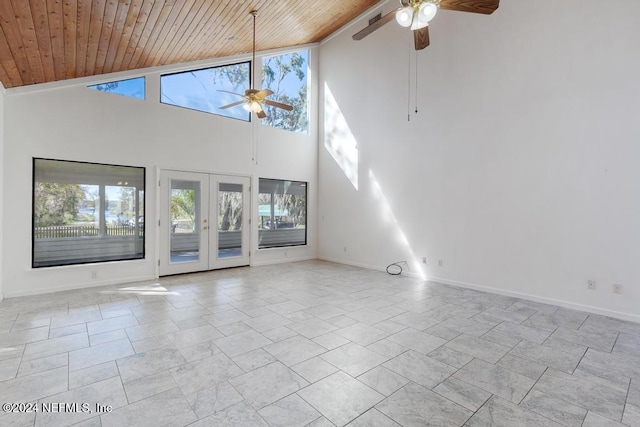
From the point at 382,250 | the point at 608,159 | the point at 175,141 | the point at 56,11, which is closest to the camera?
the point at 56,11

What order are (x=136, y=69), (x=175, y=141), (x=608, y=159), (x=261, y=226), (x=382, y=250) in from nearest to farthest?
1. (x=608, y=159)
2. (x=136, y=69)
3. (x=175, y=141)
4. (x=382, y=250)
5. (x=261, y=226)

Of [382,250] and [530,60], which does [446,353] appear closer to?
[382,250]

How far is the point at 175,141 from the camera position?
20.2 feet

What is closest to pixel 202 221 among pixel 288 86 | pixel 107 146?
pixel 107 146

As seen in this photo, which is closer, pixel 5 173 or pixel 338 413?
pixel 338 413

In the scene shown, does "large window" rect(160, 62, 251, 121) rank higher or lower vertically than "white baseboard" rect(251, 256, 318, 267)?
higher

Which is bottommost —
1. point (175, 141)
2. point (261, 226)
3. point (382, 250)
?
point (382, 250)

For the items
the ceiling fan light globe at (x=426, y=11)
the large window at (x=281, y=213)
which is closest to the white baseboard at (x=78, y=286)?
the large window at (x=281, y=213)

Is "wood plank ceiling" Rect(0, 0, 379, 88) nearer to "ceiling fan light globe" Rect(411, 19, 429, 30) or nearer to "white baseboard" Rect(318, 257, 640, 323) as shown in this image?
"ceiling fan light globe" Rect(411, 19, 429, 30)

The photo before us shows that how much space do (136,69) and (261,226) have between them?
13.1ft

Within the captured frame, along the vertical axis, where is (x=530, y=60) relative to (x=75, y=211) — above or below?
above

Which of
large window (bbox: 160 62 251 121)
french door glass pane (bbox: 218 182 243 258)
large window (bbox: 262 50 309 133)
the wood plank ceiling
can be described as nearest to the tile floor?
french door glass pane (bbox: 218 182 243 258)

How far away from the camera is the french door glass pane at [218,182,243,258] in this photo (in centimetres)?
686

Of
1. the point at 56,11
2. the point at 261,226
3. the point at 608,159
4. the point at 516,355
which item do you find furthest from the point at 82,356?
the point at 608,159
